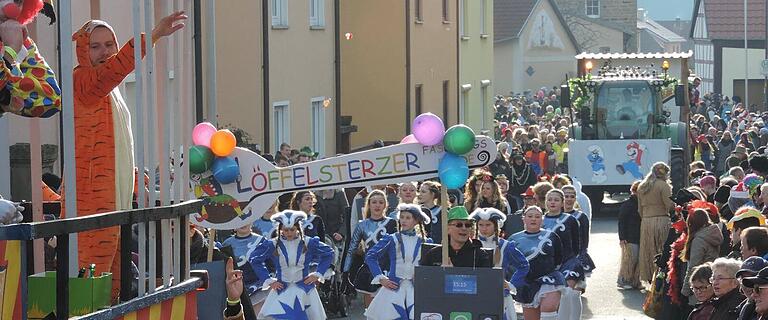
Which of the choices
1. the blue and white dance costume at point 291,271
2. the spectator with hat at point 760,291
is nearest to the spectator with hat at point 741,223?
the blue and white dance costume at point 291,271

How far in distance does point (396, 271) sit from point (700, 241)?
252 cm

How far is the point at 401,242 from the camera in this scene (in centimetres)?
1366

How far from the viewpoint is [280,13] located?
25516 mm

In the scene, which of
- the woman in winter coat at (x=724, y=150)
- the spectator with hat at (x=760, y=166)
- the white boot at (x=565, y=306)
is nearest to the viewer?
the white boot at (x=565, y=306)

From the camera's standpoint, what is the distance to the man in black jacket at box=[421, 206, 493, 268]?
40.8 feet

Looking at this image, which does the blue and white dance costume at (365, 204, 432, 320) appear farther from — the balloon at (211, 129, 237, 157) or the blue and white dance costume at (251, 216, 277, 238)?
the balloon at (211, 129, 237, 157)

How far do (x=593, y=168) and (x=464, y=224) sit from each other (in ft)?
59.1

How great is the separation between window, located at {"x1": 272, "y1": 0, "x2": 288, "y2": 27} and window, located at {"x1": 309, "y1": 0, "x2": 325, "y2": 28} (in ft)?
5.96

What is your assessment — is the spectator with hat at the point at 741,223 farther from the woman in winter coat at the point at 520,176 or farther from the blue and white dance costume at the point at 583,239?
the woman in winter coat at the point at 520,176

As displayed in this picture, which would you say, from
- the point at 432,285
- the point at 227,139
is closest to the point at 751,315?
the point at 227,139

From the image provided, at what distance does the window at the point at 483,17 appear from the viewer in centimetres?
4469

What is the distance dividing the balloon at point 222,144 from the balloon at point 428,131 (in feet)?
4.52

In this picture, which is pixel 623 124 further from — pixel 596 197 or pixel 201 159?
pixel 201 159

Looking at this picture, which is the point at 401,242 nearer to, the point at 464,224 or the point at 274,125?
the point at 464,224
